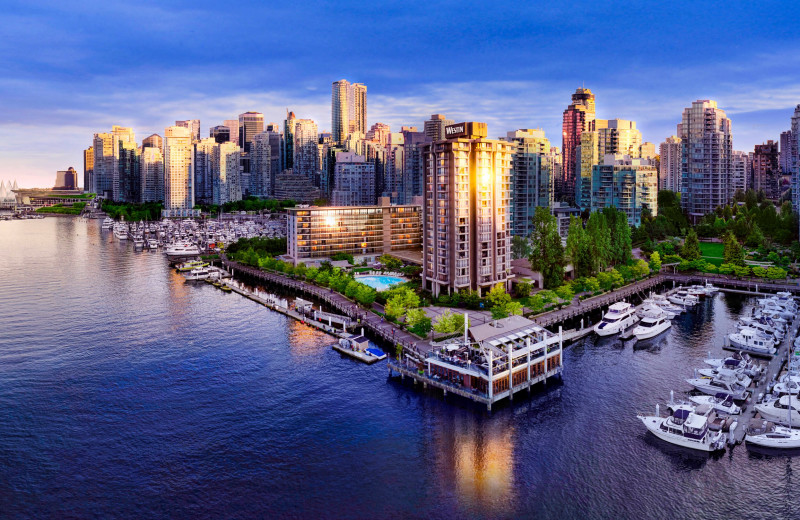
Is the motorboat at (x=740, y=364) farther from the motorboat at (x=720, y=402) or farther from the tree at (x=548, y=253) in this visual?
the tree at (x=548, y=253)

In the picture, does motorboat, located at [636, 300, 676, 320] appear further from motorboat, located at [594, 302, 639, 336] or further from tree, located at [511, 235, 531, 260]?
tree, located at [511, 235, 531, 260]

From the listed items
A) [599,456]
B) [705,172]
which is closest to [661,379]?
[599,456]

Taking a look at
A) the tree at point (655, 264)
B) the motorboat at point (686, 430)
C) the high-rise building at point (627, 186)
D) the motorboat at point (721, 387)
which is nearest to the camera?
the motorboat at point (686, 430)

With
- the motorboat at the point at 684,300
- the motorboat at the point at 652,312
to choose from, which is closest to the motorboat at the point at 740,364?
the motorboat at the point at 652,312

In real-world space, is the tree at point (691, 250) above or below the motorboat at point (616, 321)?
above

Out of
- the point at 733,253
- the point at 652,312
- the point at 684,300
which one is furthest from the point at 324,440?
→ the point at 733,253

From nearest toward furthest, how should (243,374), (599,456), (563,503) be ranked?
1. (563,503)
2. (599,456)
3. (243,374)

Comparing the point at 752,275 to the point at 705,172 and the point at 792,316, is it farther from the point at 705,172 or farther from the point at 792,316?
the point at 705,172
